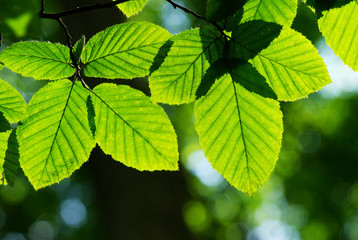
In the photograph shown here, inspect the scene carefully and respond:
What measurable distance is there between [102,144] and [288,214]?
12.4 meters

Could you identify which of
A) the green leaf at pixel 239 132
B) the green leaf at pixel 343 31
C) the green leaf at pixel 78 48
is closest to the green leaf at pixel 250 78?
the green leaf at pixel 239 132

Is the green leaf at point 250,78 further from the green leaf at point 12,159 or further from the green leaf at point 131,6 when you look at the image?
the green leaf at point 12,159

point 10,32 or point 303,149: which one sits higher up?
point 303,149

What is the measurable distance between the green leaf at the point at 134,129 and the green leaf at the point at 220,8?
0.18 m

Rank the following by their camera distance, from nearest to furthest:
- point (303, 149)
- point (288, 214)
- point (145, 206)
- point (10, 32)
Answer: point (10, 32) → point (145, 206) → point (303, 149) → point (288, 214)

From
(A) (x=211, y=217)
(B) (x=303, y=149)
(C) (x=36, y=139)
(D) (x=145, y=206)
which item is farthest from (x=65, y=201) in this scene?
(C) (x=36, y=139)

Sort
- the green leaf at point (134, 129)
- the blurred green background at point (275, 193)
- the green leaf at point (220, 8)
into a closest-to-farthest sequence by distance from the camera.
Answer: the green leaf at point (220, 8) → the green leaf at point (134, 129) → the blurred green background at point (275, 193)

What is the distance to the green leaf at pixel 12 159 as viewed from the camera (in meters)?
0.56

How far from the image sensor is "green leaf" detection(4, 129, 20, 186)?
0.56 m

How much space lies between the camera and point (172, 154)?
56cm

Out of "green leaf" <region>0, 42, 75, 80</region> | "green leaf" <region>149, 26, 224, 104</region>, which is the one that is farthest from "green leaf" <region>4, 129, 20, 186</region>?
"green leaf" <region>149, 26, 224, 104</region>

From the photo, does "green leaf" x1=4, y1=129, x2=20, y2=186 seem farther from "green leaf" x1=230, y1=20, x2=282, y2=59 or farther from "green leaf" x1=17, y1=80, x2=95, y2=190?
"green leaf" x1=230, y1=20, x2=282, y2=59

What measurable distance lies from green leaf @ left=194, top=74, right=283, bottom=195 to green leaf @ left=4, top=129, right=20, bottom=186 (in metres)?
0.31

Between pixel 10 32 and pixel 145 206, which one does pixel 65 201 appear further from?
pixel 10 32
